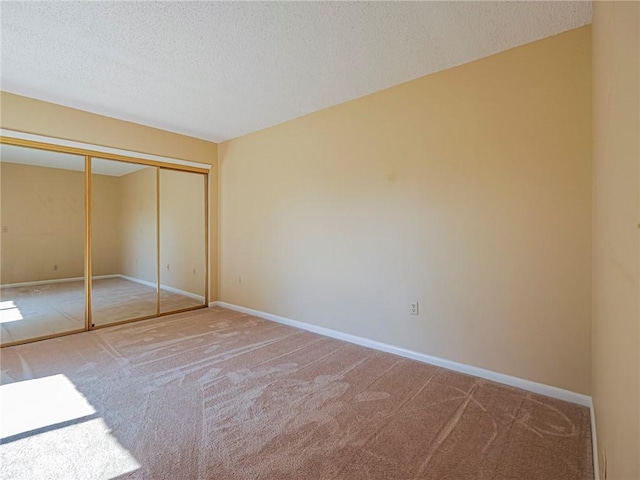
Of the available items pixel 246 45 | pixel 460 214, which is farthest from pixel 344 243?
pixel 246 45

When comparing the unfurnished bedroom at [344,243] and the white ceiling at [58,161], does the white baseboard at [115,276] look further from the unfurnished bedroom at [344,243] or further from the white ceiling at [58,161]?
the white ceiling at [58,161]

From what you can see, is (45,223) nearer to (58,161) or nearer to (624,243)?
(58,161)

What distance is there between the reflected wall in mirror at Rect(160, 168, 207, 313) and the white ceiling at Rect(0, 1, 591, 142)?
1500mm

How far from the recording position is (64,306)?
3.93 meters

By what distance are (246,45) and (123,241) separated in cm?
324

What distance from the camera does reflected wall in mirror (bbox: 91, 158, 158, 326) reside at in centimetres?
399

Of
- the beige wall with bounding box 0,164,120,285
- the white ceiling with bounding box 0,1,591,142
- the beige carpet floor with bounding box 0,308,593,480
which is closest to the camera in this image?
the beige carpet floor with bounding box 0,308,593,480

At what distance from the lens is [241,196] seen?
467cm

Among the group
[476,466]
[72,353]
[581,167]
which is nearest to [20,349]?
[72,353]

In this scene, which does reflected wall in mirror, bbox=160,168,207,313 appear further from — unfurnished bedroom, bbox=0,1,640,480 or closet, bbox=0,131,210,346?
unfurnished bedroom, bbox=0,1,640,480

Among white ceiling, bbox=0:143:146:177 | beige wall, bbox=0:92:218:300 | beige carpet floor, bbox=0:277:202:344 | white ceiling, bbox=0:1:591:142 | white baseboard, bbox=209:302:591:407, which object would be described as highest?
white ceiling, bbox=0:1:591:142

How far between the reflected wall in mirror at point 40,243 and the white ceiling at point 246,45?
2.63ft

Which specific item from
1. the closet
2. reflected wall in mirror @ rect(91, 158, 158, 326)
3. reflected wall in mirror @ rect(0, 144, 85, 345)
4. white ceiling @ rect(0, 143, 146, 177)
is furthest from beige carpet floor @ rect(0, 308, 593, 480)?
white ceiling @ rect(0, 143, 146, 177)

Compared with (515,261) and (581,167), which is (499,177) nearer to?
(581,167)
